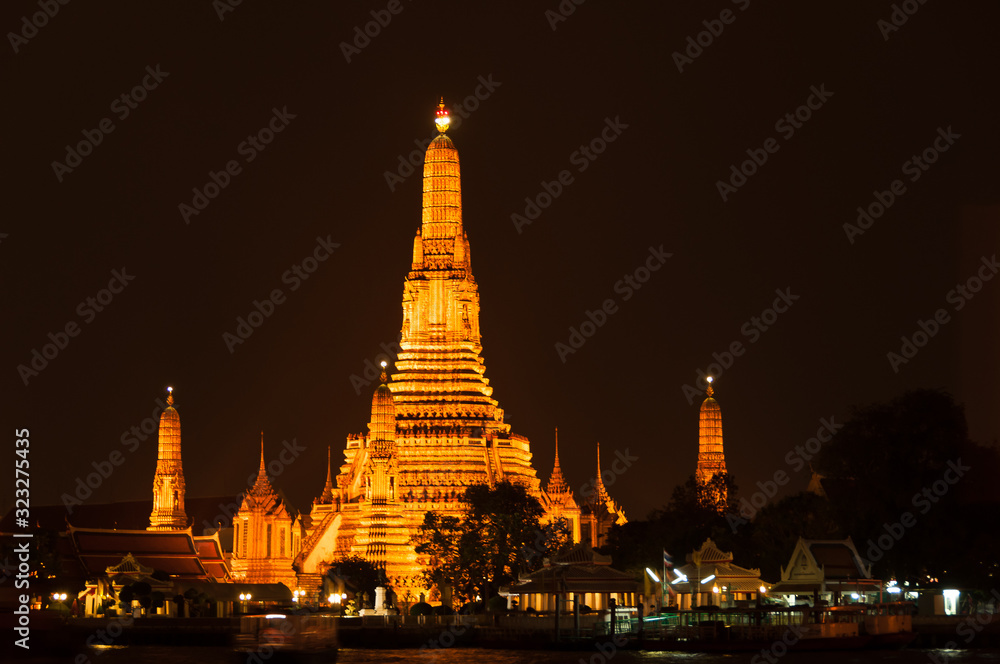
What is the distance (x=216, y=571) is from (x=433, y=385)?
706 inches

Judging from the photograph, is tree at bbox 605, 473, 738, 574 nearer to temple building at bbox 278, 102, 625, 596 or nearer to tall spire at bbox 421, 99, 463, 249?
temple building at bbox 278, 102, 625, 596

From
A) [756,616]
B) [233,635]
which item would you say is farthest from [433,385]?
[756,616]

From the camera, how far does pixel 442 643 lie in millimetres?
82125

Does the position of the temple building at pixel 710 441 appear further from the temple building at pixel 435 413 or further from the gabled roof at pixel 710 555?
the gabled roof at pixel 710 555

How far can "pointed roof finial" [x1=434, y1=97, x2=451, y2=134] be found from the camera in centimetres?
12619

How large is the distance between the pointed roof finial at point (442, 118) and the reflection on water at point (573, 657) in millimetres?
52040

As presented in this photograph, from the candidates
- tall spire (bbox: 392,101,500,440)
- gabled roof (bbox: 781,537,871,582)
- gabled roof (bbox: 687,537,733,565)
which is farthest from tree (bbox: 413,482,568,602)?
gabled roof (bbox: 781,537,871,582)

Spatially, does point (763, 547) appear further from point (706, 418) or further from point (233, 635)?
point (706, 418)

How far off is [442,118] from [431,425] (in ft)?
62.6

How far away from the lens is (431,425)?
399 feet

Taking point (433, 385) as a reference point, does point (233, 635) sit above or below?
below

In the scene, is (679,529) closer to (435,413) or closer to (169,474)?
(435,413)

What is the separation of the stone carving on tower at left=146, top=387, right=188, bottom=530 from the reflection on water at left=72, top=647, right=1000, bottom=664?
5193cm

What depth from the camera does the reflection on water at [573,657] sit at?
7081 cm
